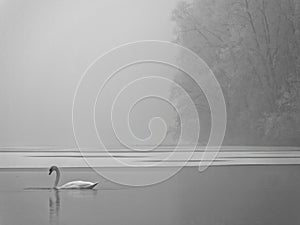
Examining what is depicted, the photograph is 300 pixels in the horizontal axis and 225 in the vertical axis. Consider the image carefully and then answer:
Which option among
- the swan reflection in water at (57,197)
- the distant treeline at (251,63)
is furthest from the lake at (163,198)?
the distant treeline at (251,63)

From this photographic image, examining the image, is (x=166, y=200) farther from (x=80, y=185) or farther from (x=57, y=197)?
(x=80, y=185)

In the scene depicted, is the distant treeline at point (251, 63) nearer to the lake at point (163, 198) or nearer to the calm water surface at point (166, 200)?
the lake at point (163, 198)

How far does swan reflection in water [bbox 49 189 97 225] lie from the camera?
3.56 metres

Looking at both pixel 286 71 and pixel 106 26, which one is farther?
pixel 286 71

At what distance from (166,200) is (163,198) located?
0.10 metres

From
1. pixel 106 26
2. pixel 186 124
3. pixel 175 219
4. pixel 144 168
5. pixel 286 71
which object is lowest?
pixel 175 219

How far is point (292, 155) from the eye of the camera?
6828 mm

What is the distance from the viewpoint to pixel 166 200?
169 inches

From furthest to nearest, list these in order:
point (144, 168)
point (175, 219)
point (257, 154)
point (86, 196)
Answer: point (257, 154)
point (144, 168)
point (86, 196)
point (175, 219)

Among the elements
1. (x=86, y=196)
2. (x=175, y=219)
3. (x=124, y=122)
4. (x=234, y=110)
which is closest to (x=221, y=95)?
(x=234, y=110)

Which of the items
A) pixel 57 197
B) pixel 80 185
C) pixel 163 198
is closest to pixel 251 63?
pixel 80 185

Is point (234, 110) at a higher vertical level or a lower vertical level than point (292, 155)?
higher

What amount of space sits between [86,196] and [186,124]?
2.48m

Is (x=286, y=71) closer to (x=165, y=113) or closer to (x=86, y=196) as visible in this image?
(x=165, y=113)
